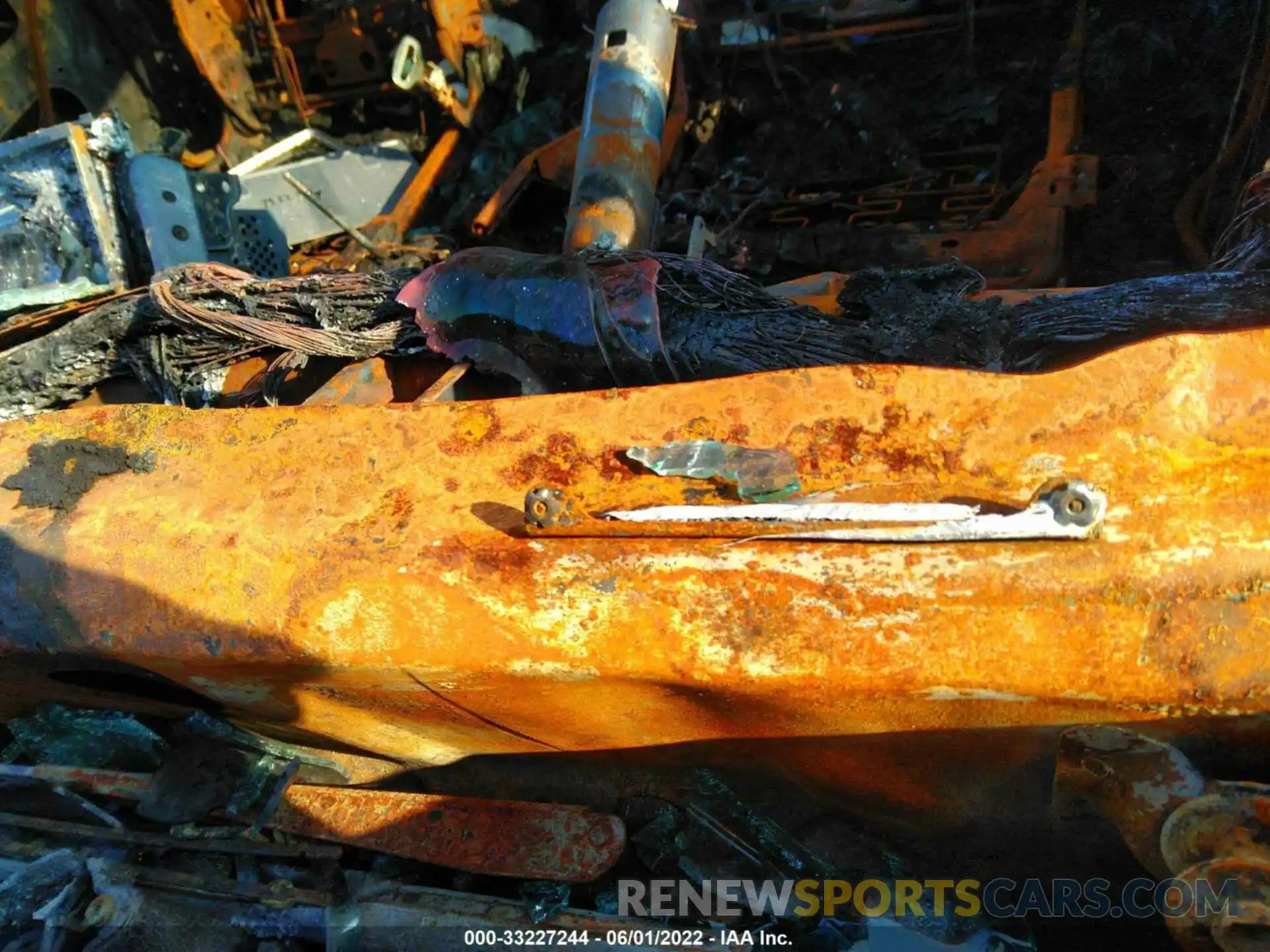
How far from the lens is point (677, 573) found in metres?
1.37

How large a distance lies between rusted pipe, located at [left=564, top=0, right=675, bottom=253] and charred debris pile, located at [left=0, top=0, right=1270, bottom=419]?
0.05ft

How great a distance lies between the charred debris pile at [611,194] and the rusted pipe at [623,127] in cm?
1

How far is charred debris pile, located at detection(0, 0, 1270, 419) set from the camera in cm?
208

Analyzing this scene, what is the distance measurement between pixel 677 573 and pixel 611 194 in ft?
7.05

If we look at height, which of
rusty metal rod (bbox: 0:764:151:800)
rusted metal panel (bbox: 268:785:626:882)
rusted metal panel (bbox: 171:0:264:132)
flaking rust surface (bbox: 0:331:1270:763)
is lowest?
rusted metal panel (bbox: 268:785:626:882)

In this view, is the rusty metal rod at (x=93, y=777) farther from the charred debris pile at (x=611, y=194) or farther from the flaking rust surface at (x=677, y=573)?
the charred debris pile at (x=611, y=194)

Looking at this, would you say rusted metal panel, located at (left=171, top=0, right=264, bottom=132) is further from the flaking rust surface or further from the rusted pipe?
the flaking rust surface

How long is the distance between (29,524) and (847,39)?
402 cm

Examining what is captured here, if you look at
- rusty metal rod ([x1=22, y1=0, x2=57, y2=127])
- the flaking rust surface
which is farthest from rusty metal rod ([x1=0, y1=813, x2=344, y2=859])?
rusty metal rod ([x1=22, y1=0, x2=57, y2=127])

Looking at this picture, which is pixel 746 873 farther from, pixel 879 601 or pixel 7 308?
pixel 7 308

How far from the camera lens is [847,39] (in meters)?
4.06


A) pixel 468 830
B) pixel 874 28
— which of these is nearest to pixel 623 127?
pixel 874 28

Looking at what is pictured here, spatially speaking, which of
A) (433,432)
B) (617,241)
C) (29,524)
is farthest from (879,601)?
(617,241)

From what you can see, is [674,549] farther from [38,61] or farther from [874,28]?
[38,61]
